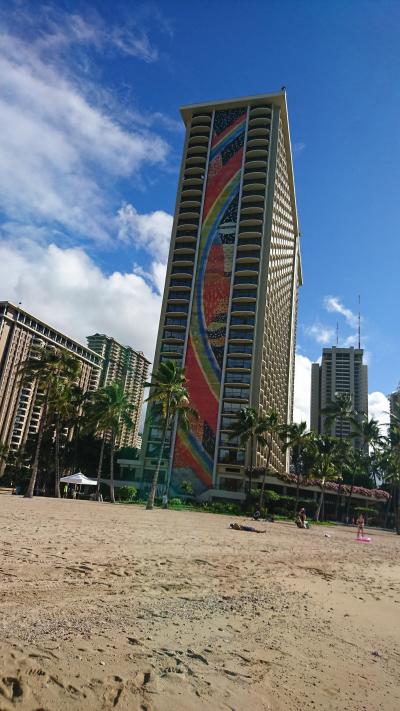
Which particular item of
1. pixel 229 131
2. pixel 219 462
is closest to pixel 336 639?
pixel 219 462

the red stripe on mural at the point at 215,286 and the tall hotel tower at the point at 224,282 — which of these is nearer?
the tall hotel tower at the point at 224,282

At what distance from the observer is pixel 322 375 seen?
6201 inches

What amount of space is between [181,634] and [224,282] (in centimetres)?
7976

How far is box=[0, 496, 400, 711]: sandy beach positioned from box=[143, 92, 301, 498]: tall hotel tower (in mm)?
56519

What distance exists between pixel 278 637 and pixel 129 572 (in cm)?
414

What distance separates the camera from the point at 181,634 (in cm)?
674

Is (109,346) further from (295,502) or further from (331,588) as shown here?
(331,588)

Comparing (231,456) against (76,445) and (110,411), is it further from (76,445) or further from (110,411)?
(110,411)

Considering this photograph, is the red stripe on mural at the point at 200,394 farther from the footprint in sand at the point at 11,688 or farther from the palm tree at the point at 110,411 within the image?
the footprint in sand at the point at 11,688

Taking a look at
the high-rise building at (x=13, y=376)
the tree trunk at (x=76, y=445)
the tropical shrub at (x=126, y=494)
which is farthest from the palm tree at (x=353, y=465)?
the high-rise building at (x=13, y=376)

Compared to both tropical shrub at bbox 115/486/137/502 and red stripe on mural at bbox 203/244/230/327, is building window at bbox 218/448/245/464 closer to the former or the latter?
tropical shrub at bbox 115/486/137/502

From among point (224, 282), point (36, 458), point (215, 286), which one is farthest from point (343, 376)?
point (36, 458)

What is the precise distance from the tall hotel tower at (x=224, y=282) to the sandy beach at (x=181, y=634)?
185ft

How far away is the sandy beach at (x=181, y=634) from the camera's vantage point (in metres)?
4.98
